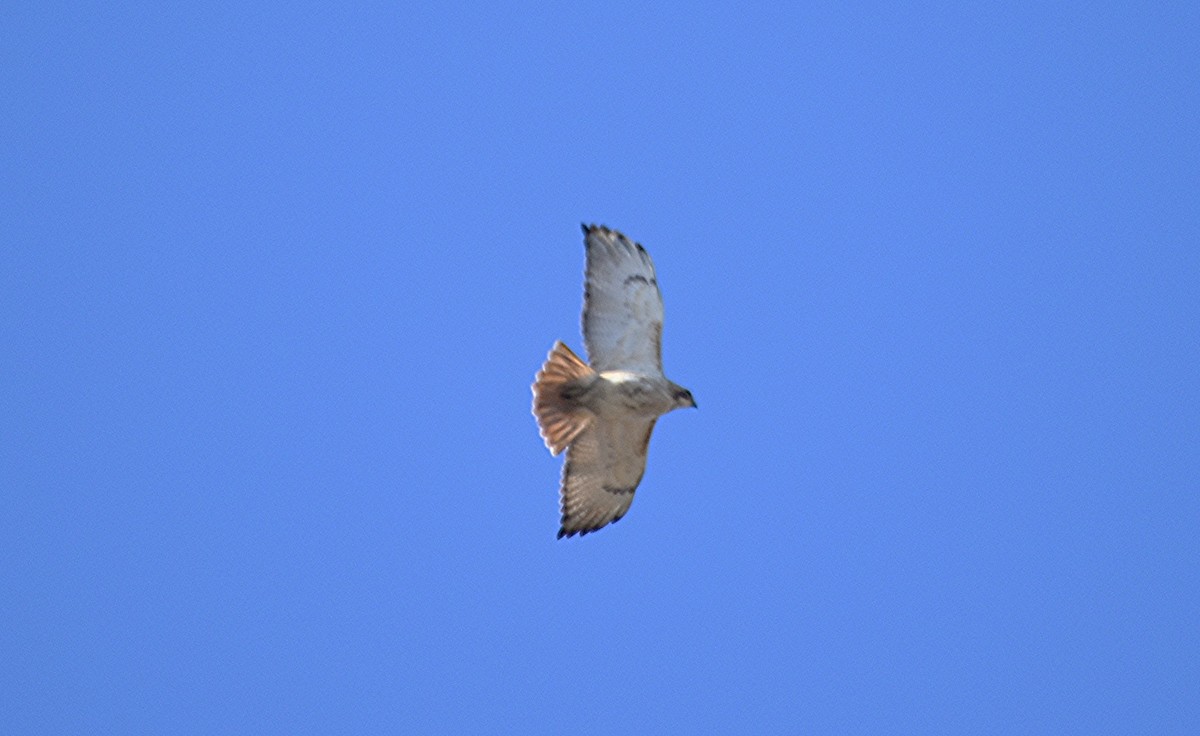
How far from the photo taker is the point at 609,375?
15.9m

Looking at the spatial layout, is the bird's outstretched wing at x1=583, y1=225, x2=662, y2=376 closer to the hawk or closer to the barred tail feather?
the hawk

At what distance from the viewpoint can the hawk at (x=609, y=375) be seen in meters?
15.9

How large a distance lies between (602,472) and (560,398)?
99cm

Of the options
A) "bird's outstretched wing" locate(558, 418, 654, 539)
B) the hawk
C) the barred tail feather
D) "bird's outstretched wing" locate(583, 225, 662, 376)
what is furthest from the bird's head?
the barred tail feather

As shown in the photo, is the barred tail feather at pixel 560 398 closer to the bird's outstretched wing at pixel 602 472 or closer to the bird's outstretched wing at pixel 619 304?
the bird's outstretched wing at pixel 602 472

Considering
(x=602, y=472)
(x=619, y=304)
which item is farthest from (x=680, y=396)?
(x=602, y=472)

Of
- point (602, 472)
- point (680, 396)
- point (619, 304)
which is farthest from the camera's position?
point (602, 472)

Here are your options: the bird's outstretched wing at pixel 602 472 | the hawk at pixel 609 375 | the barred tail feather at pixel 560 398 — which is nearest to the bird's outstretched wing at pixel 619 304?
the hawk at pixel 609 375

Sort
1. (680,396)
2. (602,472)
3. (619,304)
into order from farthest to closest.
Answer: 1. (602,472)
2. (619,304)
3. (680,396)

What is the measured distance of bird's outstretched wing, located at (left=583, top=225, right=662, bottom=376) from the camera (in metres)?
16.1

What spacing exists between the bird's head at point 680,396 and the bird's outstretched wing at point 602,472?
0.48 meters

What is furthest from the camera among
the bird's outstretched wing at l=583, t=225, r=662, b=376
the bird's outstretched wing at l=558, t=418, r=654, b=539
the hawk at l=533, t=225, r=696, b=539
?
the bird's outstretched wing at l=558, t=418, r=654, b=539

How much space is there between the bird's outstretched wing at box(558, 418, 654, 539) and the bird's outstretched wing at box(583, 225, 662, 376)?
0.57m

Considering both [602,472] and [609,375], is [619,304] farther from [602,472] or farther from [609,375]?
[602,472]
